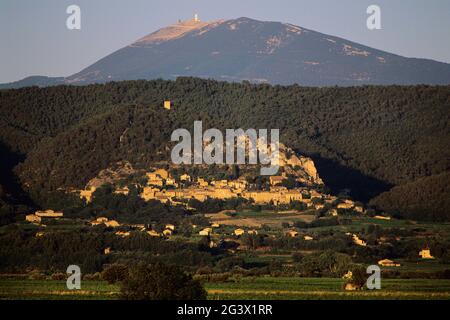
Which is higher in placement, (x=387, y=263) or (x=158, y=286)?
(x=158, y=286)

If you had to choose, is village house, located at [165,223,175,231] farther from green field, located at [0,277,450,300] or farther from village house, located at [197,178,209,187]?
green field, located at [0,277,450,300]

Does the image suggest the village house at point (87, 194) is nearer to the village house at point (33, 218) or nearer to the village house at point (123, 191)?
the village house at point (123, 191)

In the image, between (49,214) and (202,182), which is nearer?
(49,214)

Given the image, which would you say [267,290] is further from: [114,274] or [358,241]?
[358,241]

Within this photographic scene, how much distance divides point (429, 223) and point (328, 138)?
119 ft

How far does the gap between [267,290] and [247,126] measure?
67.7 m

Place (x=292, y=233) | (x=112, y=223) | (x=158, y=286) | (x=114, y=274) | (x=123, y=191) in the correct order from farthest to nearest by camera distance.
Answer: (x=123, y=191) → (x=112, y=223) → (x=292, y=233) → (x=114, y=274) → (x=158, y=286)

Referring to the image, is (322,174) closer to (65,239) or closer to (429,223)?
(429,223)

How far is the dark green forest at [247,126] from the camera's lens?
10369 centimetres

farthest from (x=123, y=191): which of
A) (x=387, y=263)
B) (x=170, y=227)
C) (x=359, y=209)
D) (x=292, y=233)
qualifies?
(x=387, y=263)

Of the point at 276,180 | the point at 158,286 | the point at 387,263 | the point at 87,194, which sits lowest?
the point at 387,263

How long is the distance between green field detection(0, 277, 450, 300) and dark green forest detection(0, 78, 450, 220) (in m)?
39.8

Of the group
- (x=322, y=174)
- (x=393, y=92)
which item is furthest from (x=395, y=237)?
(x=393, y=92)

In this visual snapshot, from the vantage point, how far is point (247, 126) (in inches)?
4783
